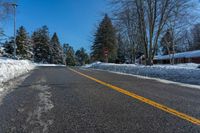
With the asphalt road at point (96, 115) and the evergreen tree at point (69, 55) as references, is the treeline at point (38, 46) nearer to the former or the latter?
the evergreen tree at point (69, 55)

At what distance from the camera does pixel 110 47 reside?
201 ft

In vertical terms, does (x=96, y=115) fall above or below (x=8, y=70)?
below

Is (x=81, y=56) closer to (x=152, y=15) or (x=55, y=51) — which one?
(x=55, y=51)

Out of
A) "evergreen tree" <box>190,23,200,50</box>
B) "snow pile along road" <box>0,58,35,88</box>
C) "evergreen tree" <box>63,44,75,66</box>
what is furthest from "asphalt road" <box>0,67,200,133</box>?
"evergreen tree" <box>63,44,75,66</box>

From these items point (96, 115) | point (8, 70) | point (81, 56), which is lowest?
point (96, 115)

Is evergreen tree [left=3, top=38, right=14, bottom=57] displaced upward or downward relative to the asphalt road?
upward

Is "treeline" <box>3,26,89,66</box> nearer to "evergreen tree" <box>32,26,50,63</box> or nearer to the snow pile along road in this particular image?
"evergreen tree" <box>32,26,50,63</box>

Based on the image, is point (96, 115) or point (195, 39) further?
point (195, 39)

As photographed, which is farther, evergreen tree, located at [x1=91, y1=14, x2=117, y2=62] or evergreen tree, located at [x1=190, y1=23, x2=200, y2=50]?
evergreen tree, located at [x1=190, y1=23, x2=200, y2=50]

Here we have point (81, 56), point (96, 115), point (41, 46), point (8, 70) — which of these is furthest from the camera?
point (81, 56)

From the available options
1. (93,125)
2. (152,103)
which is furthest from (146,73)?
(93,125)

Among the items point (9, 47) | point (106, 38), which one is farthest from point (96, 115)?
point (9, 47)

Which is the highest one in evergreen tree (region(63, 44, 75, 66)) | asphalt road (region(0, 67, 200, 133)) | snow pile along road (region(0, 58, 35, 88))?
evergreen tree (region(63, 44, 75, 66))

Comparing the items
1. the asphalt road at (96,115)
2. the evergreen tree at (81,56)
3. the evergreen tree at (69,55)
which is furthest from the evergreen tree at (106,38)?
the evergreen tree at (81,56)
